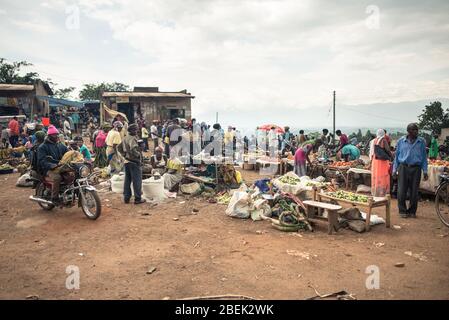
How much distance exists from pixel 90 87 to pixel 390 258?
4593 cm

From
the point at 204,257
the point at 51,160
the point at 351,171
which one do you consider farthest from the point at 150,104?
the point at 204,257

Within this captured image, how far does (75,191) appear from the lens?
24.5 ft

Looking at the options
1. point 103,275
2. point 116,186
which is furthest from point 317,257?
point 116,186

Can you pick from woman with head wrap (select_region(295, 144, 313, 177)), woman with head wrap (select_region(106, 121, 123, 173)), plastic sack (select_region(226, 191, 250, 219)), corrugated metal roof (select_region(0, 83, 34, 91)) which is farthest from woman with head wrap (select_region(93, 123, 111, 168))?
corrugated metal roof (select_region(0, 83, 34, 91))

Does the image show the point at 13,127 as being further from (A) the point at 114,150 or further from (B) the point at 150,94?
(B) the point at 150,94

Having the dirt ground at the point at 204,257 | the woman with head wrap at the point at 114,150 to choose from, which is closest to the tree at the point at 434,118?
the dirt ground at the point at 204,257

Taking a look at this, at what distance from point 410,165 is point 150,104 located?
72.7 feet

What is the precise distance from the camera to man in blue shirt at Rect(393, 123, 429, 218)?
722 centimetres

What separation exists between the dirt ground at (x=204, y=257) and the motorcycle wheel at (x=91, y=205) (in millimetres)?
215

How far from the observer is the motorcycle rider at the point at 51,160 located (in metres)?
7.27

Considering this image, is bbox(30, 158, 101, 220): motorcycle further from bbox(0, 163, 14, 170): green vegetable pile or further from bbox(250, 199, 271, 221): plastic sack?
bbox(0, 163, 14, 170): green vegetable pile
